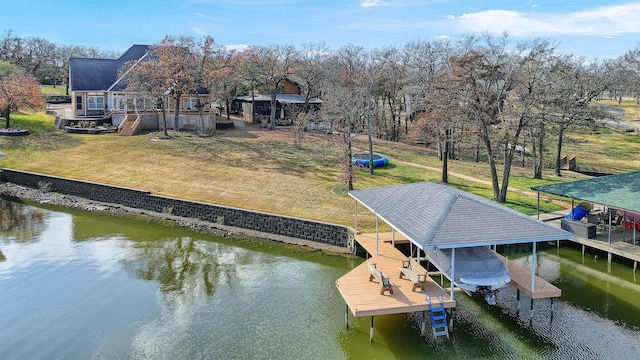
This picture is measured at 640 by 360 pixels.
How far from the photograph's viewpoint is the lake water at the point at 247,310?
14297 mm

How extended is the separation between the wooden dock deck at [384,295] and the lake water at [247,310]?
1119 millimetres

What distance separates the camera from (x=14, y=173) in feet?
112

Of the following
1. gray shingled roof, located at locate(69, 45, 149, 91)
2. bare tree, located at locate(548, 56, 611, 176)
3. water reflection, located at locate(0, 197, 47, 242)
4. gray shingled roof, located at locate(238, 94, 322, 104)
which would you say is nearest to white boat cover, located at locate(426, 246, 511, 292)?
bare tree, located at locate(548, 56, 611, 176)

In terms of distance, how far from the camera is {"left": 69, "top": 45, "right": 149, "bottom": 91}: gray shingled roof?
46.1m

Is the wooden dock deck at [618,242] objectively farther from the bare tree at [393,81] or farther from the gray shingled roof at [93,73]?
the gray shingled roof at [93,73]

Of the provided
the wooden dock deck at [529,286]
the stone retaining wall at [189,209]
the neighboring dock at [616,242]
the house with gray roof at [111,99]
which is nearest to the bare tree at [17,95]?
the house with gray roof at [111,99]

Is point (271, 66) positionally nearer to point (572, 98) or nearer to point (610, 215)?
point (572, 98)

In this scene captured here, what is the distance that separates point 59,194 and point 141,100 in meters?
16.2

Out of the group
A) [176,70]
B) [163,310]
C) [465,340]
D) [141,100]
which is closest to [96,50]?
[141,100]

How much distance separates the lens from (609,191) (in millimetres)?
21375

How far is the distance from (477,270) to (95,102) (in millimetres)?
42419

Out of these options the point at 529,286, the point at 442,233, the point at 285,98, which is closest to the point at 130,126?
the point at 285,98

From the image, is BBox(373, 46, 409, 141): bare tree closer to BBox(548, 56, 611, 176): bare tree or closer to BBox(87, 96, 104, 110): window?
BBox(548, 56, 611, 176): bare tree

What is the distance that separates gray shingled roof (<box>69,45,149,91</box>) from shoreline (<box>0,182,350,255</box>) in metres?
15.2
